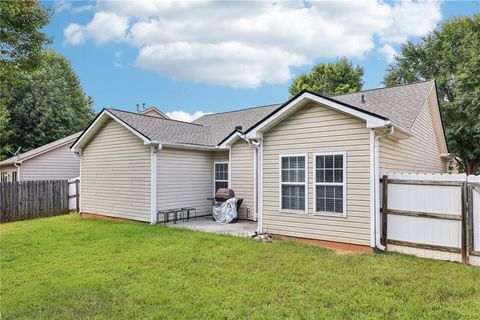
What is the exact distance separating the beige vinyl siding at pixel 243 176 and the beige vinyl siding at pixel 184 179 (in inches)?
48.8

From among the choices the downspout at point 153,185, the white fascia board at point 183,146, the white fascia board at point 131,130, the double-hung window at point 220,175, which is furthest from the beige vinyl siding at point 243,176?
the white fascia board at point 131,130

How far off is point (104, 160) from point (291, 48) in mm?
13376

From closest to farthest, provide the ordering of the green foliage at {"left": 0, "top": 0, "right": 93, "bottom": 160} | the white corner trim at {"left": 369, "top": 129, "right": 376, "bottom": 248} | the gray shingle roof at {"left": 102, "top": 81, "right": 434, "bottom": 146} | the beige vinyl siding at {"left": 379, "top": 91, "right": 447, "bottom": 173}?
the white corner trim at {"left": 369, "top": 129, "right": 376, "bottom": 248}, the beige vinyl siding at {"left": 379, "top": 91, "right": 447, "bottom": 173}, the green foliage at {"left": 0, "top": 0, "right": 93, "bottom": 160}, the gray shingle roof at {"left": 102, "top": 81, "right": 434, "bottom": 146}

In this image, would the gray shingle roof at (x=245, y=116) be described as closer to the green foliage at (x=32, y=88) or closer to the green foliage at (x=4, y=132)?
the green foliage at (x=32, y=88)

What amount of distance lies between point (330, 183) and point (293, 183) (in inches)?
39.1

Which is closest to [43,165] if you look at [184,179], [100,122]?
[100,122]

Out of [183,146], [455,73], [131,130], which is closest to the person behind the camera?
[131,130]

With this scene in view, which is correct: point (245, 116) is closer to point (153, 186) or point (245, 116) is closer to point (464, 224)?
point (153, 186)

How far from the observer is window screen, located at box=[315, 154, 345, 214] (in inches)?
290

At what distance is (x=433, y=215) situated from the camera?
21.2 feet

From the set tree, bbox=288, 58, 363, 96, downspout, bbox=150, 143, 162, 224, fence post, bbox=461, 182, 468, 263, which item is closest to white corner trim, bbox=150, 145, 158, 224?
downspout, bbox=150, 143, 162, 224

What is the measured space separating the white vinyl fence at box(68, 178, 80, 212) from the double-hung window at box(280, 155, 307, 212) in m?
10.8

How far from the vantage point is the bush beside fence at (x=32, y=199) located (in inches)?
506

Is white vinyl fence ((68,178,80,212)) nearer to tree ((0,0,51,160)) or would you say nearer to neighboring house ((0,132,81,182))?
neighboring house ((0,132,81,182))
